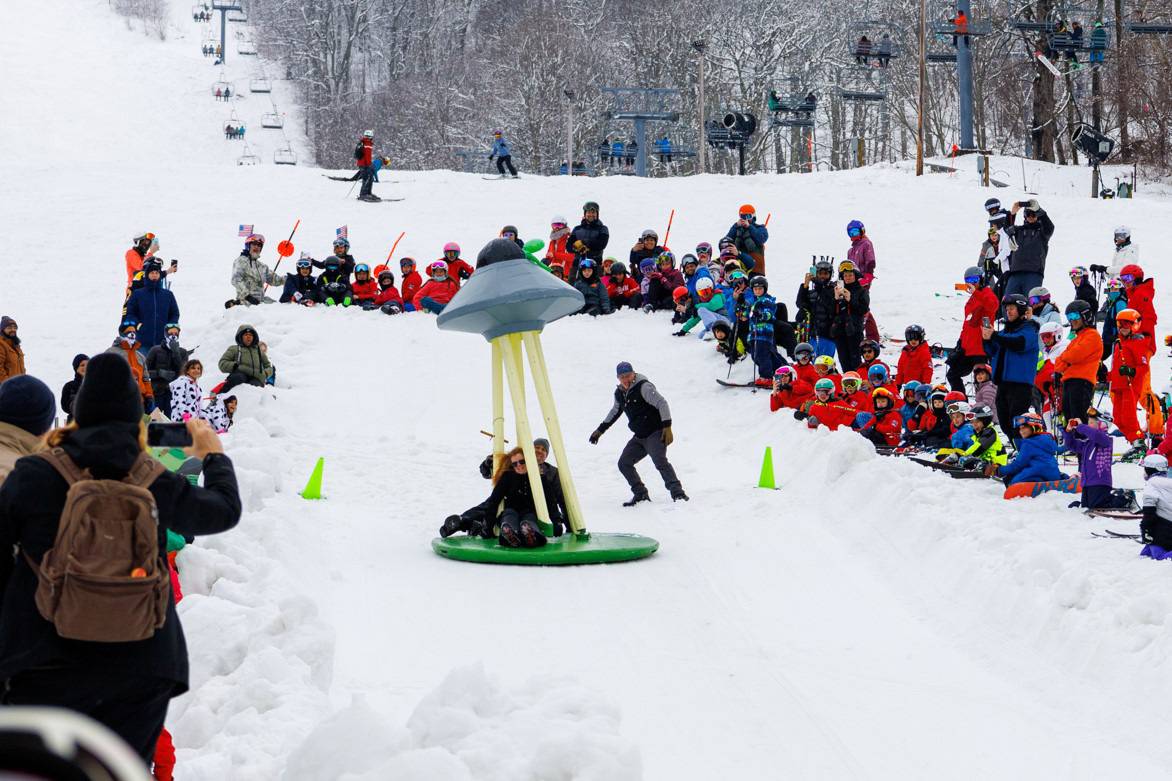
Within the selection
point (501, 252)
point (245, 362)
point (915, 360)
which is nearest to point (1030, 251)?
point (915, 360)

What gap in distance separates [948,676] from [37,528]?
5.44 metres

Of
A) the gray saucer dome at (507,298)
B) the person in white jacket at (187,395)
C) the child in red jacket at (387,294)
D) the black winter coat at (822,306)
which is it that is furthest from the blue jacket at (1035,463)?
the child in red jacket at (387,294)

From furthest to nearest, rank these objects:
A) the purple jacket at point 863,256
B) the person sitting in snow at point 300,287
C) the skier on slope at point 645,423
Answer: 1. the person sitting in snow at point 300,287
2. the purple jacket at point 863,256
3. the skier on slope at point 645,423

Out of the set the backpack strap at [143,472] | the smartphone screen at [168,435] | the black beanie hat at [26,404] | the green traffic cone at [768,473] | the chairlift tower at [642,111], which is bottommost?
the green traffic cone at [768,473]

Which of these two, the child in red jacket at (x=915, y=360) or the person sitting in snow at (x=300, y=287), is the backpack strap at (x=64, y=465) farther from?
the person sitting in snow at (x=300, y=287)

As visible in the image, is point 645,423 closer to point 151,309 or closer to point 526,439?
point 526,439

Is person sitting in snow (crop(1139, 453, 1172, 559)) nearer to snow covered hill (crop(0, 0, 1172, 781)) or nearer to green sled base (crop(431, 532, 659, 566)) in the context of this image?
snow covered hill (crop(0, 0, 1172, 781))

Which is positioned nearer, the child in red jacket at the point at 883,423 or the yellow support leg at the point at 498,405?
the yellow support leg at the point at 498,405

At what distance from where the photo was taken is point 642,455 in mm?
13148

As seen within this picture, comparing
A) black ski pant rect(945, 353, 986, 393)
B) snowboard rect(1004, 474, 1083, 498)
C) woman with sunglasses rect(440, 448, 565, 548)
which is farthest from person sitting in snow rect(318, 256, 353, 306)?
snowboard rect(1004, 474, 1083, 498)

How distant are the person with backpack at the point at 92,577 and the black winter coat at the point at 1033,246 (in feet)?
49.5

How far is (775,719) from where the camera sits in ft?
22.4

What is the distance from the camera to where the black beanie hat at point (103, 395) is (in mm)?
3879

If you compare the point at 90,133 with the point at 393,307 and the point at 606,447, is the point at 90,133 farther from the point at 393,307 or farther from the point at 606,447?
the point at 606,447
